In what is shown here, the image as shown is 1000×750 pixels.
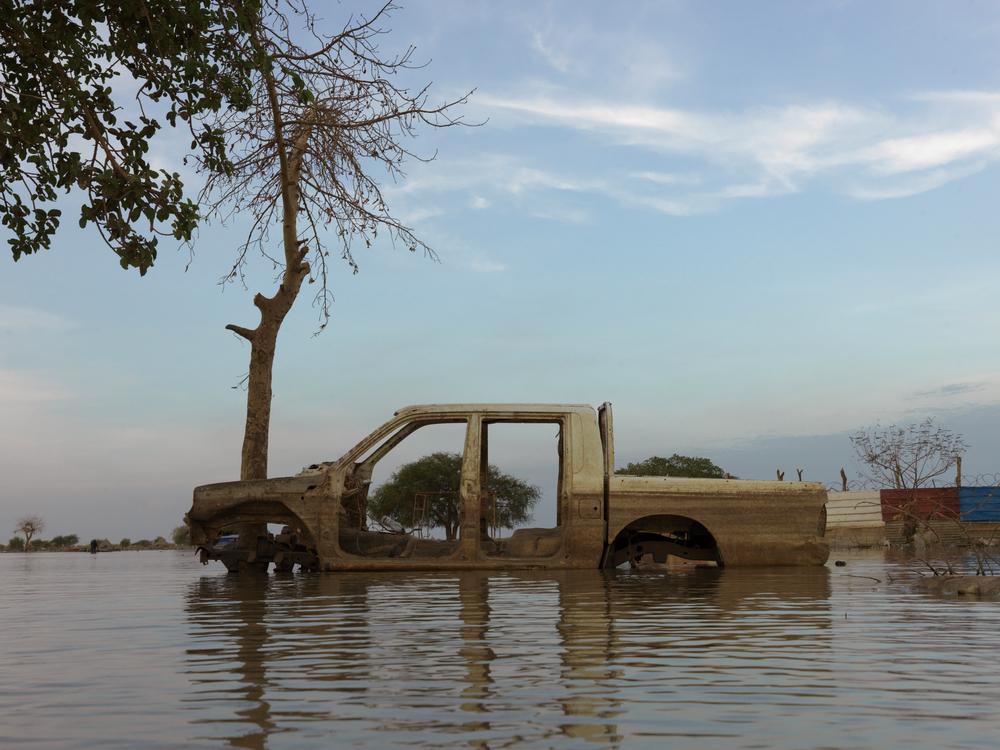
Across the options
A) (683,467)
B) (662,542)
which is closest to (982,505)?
(683,467)

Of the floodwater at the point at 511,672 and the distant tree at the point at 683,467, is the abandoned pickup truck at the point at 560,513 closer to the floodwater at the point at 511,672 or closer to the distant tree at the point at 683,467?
the floodwater at the point at 511,672

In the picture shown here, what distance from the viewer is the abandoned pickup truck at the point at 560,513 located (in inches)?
392

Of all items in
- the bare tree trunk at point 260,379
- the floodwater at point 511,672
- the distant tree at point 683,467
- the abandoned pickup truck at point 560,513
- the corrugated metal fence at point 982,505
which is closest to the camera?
the floodwater at point 511,672

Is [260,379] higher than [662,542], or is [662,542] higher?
[260,379]

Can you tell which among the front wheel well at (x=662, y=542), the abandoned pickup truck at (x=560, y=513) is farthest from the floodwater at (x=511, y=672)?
the front wheel well at (x=662, y=542)

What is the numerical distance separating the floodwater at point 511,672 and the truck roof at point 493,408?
315cm

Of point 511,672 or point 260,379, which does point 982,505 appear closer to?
point 260,379

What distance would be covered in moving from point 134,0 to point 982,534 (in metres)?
28.2

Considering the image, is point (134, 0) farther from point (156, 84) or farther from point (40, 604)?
point (40, 604)

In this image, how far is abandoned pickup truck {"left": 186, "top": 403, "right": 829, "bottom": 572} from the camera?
9945mm

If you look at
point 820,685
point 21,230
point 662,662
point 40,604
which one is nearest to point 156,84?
point 21,230

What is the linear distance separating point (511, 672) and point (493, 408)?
6424mm

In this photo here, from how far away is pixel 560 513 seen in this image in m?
10.9

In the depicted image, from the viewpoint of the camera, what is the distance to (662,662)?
4.09 meters
